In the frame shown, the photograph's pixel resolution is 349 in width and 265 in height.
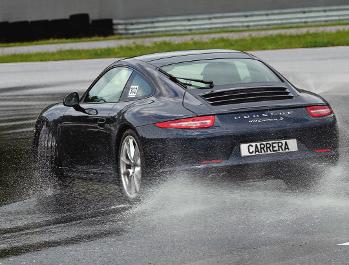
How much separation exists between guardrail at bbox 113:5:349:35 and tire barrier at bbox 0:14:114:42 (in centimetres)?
125

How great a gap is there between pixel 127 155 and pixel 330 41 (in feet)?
85.6

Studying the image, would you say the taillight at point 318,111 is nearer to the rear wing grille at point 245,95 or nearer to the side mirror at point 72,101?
the rear wing grille at point 245,95

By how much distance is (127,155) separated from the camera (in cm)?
990

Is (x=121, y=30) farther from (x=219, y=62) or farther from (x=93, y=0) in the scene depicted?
(x=219, y=62)

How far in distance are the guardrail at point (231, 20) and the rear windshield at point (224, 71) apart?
3777 centimetres

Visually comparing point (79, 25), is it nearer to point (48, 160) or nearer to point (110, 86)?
point (48, 160)

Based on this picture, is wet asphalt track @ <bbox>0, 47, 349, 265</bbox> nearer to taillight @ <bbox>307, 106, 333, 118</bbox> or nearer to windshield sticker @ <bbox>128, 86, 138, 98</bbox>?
taillight @ <bbox>307, 106, 333, 118</bbox>

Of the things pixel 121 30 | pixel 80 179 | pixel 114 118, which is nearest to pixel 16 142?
pixel 80 179

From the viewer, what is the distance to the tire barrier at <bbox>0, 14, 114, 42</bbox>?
47.2m

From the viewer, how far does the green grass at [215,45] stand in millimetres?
35562

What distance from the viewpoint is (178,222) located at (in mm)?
8781

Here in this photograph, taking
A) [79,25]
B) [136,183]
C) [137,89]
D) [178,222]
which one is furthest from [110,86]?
[79,25]

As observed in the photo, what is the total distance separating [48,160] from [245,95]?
9.09 feet

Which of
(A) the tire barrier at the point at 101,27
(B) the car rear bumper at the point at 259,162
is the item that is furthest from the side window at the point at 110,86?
(A) the tire barrier at the point at 101,27
